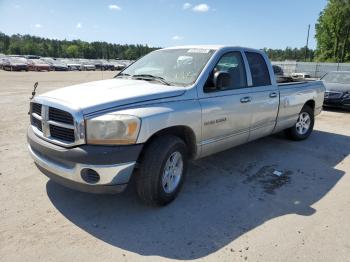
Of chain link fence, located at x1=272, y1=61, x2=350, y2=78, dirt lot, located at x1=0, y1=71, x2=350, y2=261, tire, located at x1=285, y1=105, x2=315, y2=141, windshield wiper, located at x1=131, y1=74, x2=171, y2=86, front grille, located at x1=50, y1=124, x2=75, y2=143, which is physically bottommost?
dirt lot, located at x1=0, y1=71, x2=350, y2=261

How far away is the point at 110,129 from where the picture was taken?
3.30 metres

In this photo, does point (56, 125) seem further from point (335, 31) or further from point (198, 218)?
point (335, 31)

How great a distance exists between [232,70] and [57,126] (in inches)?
103

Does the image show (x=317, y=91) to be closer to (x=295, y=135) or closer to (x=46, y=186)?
(x=295, y=135)

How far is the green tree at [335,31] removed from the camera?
188 ft

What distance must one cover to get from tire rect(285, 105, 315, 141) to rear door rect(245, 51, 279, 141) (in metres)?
1.42

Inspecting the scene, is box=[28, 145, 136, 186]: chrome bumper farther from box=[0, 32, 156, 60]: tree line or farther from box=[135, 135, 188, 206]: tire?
box=[0, 32, 156, 60]: tree line

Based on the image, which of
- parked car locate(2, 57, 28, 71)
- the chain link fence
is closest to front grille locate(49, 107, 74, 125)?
the chain link fence

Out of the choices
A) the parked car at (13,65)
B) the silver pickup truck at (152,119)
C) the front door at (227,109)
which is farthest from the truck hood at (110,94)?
the parked car at (13,65)

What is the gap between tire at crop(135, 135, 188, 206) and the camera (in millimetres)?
3559

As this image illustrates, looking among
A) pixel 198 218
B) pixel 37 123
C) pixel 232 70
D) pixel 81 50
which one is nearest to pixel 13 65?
pixel 37 123

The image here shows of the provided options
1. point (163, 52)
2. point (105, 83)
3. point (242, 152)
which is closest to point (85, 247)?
point (105, 83)

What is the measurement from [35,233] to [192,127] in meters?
2.05

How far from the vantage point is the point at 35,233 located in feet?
10.8
